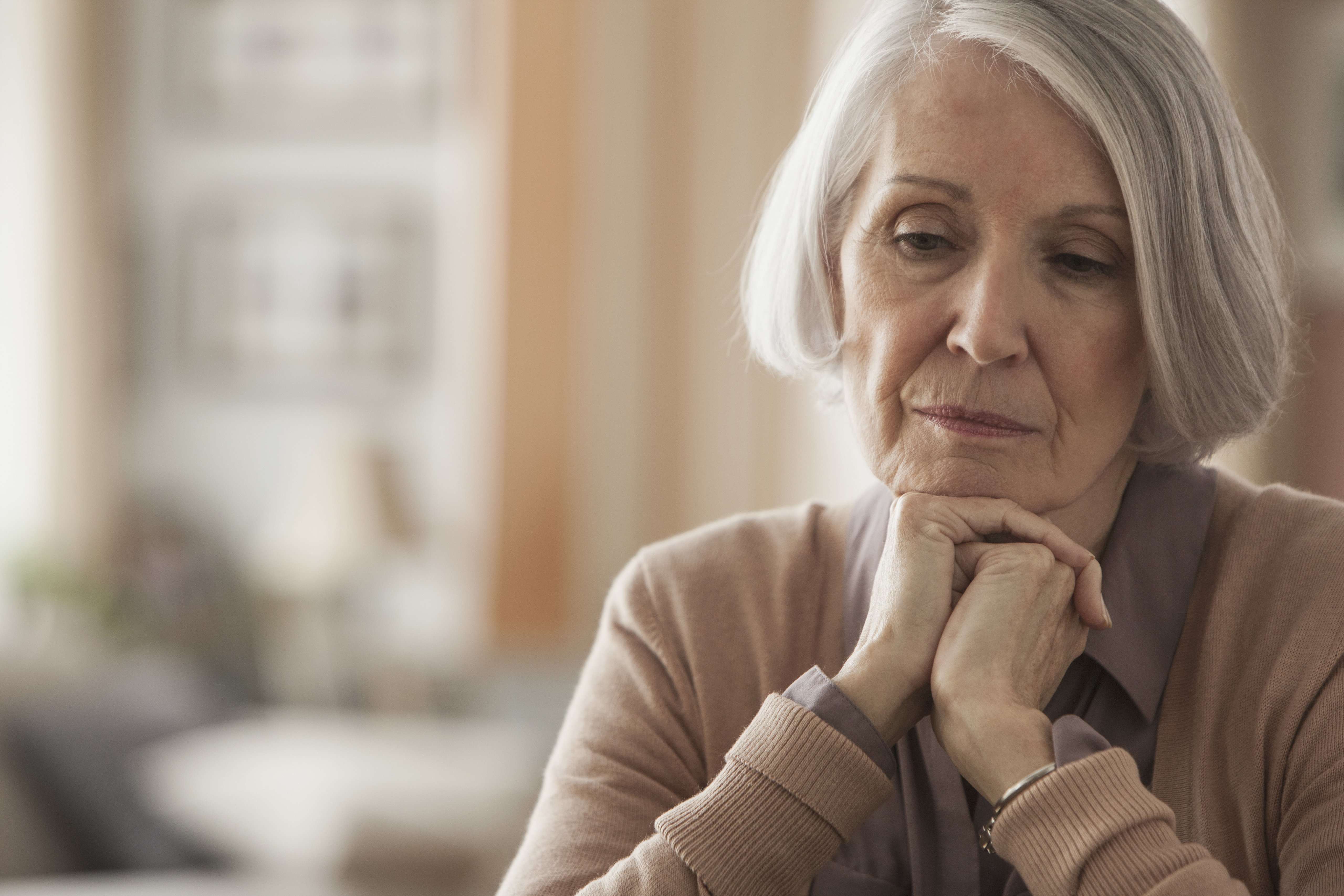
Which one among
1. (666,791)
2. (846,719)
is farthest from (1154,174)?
(666,791)

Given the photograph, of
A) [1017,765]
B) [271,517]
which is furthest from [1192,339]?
[271,517]

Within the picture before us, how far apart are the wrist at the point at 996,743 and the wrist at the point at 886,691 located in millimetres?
32

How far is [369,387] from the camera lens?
14.4ft

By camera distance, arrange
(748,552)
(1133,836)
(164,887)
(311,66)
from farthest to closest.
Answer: (311,66), (164,887), (748,552), (1133,836)

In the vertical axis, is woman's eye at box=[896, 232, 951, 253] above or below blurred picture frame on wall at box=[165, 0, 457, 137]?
below

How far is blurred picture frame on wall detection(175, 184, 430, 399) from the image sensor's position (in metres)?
4.38

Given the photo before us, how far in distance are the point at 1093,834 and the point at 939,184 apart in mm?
492

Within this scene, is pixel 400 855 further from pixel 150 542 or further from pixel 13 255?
pixel 13 255

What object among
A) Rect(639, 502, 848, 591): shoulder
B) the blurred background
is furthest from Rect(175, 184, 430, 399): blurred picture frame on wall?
Rect(639, 502, 848, 591): shoulder

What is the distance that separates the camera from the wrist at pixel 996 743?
94cm

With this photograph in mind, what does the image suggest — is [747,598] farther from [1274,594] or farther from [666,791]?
[1274,594]

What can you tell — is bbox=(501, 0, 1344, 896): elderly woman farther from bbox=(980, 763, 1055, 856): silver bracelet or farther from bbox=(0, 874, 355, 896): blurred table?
bbox=(0, 874, 355, 896): blurred table

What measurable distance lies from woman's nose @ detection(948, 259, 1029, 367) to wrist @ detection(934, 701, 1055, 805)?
0.87 ft

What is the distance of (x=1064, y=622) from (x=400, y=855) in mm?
2129
